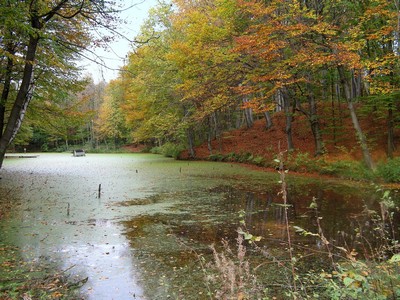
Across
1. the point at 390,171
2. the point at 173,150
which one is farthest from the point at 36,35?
the point at 173,150

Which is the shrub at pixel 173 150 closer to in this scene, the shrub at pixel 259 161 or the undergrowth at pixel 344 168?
the shrub at pixel 259 161

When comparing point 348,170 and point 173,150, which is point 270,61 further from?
point 173,150

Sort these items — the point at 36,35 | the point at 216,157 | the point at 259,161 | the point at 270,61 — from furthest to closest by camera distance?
1. the point at 216,157
2. the point at 259,161
3. the point at 270,61
4. the point at 36,35

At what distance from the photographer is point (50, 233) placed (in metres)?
6.37

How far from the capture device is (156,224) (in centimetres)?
720

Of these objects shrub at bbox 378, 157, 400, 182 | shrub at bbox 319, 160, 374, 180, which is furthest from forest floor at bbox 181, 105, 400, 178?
shrub at bbox 378, 157, 400, 182

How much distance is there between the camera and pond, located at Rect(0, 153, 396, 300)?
4.38m

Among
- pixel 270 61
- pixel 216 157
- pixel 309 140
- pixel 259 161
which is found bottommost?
pixel 259 161

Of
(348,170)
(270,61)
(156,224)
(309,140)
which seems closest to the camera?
(156,224)

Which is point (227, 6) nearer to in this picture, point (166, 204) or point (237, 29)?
point (237, 29)

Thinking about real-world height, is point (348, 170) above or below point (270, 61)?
below

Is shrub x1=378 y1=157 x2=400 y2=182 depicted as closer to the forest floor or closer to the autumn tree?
the forest floor

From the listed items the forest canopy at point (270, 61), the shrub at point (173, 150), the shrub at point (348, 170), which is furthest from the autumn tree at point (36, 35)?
the shrub at point (173, 150)

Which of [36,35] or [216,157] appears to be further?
[216,157]
